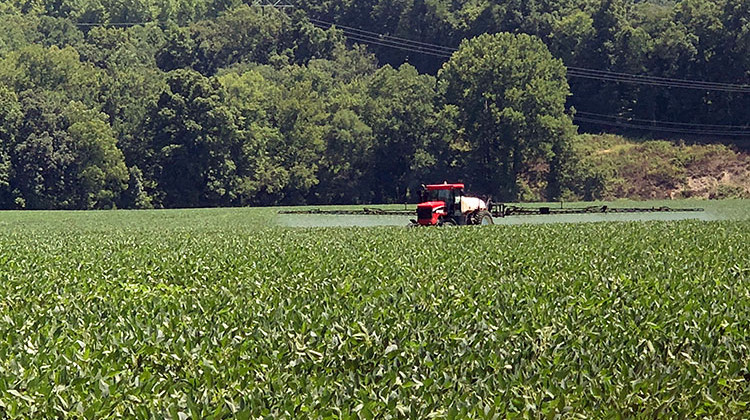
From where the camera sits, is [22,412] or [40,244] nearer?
[22,412]

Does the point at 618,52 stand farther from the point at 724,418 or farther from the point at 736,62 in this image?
the point at 724,418

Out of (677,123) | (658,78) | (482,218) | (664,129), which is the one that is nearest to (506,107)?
(664,129)

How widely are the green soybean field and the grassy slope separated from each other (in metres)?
72.9

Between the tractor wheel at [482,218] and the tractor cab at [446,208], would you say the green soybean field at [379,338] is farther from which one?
the tractor wheel at [482,218]

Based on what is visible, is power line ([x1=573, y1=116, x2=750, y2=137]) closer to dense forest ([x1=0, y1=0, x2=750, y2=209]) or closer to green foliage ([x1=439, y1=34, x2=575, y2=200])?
dense forest ([x1=0, y1=0, x2=750, y2=209])

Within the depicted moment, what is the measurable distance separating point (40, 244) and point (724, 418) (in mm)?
23548

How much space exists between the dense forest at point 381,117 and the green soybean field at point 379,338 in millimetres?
67428

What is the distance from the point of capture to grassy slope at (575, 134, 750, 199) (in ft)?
301

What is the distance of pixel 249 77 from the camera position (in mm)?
110750

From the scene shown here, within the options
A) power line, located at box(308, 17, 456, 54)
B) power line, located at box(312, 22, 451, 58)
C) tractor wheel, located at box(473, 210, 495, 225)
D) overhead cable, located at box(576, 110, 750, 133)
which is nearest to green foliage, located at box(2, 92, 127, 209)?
overhead cable, located at box(576, 110, 750, 133)

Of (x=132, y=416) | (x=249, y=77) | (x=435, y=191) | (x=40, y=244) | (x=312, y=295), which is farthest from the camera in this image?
(x=249, y=77)

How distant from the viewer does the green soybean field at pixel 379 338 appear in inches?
336

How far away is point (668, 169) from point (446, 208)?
59.1 m

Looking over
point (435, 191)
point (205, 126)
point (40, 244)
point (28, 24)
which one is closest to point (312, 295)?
point (40, 244)
